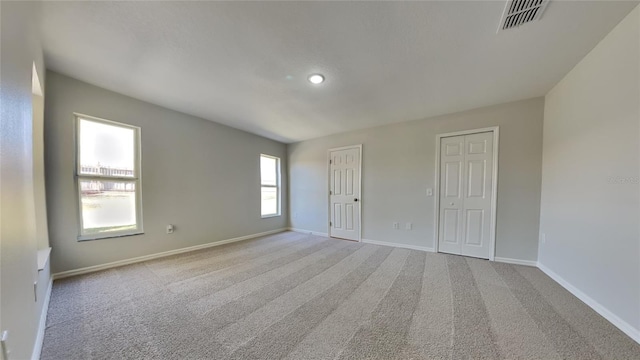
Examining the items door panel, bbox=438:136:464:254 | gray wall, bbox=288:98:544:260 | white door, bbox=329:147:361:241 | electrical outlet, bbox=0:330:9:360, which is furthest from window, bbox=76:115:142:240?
door panel, bbox=438:136:464:254

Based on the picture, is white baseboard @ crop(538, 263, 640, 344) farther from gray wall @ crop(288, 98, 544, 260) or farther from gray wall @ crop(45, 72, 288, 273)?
gray wall @ crop(45, 72, 288, 273)

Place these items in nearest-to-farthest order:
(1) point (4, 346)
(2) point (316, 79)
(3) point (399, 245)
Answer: (1) point (4, 346), (2) point (316, 79), (3) point (399, 245)

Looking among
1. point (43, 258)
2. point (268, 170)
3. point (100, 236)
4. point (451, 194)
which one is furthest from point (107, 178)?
point (451, 194)

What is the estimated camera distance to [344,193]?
4.63 metres

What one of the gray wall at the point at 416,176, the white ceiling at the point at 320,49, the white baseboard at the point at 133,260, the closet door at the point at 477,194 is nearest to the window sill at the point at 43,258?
the white baseboard at the point at 133,260

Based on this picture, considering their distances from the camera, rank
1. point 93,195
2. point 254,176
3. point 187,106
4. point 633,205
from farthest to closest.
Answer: point 254,176 → point 187,106 → point 93,195 → point 633,205

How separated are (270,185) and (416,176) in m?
3.32

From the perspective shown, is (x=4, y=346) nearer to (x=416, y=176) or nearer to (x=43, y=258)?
(x=43, y=258)

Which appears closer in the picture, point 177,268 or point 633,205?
point 633,205

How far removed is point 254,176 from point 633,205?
501cm

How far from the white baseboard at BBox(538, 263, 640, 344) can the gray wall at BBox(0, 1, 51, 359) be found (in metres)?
3.74

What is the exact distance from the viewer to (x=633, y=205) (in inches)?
63.4

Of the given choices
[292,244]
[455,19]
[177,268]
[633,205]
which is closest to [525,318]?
[633,205]

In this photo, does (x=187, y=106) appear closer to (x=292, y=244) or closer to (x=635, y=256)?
(x=292, y=244)
